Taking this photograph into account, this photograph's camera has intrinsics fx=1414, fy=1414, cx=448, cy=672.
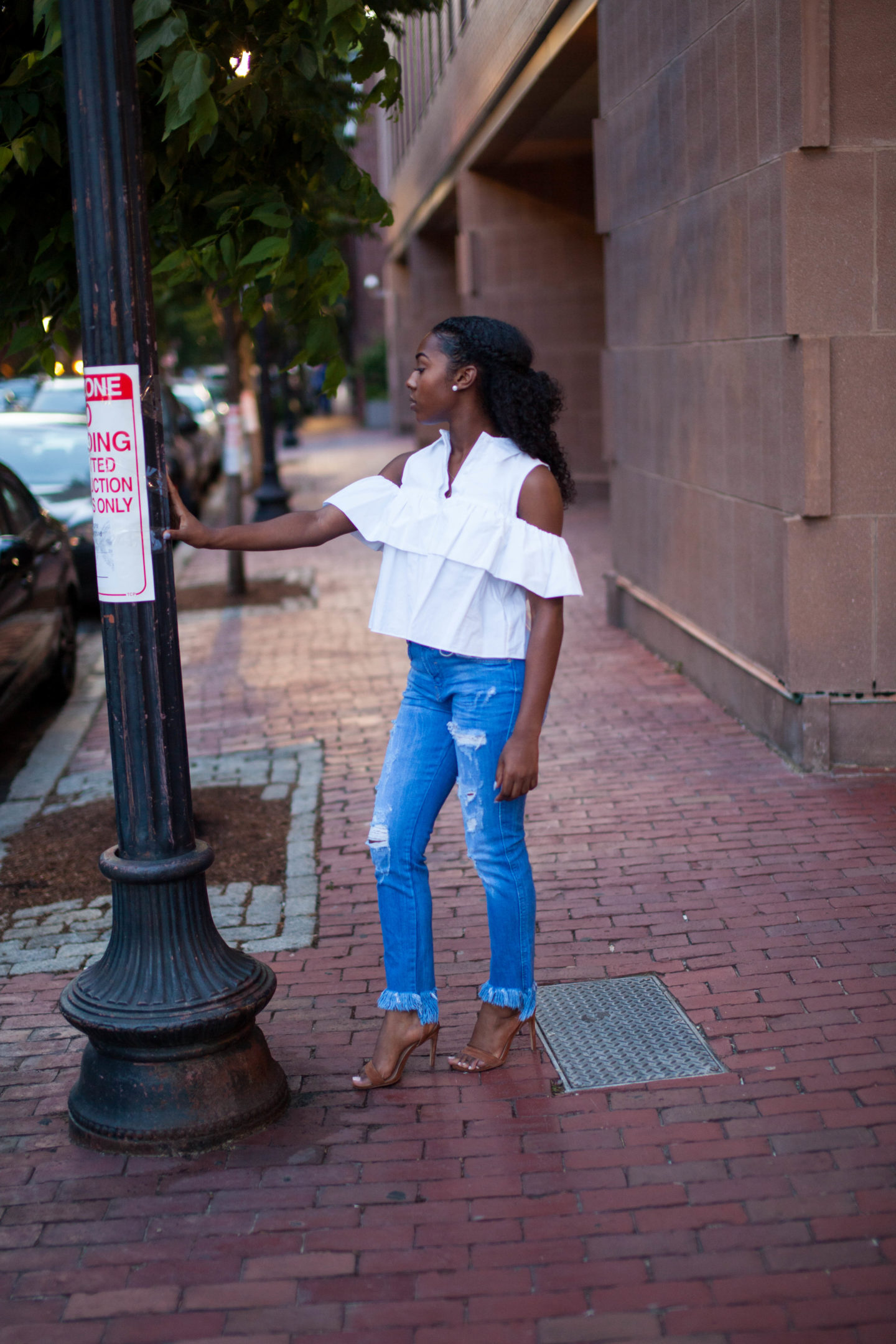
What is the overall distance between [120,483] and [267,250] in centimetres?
86

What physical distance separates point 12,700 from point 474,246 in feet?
43.0

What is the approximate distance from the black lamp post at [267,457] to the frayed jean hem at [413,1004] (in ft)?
42.8

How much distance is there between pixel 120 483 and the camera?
3.48m

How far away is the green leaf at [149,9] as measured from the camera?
3.48m

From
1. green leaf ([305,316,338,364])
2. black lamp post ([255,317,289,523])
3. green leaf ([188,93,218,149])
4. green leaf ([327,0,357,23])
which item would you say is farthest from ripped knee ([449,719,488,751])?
black lamp post ([255,317,289,523])

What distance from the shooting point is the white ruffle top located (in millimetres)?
3598

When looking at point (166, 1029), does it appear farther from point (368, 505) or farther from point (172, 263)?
point (172, 263)

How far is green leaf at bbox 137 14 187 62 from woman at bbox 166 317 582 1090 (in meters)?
0.97

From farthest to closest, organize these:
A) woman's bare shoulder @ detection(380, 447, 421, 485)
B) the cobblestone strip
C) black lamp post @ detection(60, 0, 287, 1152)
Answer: the cobblestone strip < woman's bare shoulder @ detection(380, 447, 421, 485) < black lamp post @ detection(60, 0, 287, 1152)

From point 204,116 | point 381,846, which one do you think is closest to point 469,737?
point 381,846

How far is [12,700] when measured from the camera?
785cm

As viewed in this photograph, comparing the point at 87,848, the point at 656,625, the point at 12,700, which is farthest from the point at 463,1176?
the point at 656,625

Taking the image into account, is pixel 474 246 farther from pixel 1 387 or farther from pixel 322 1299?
pixel 322 1299

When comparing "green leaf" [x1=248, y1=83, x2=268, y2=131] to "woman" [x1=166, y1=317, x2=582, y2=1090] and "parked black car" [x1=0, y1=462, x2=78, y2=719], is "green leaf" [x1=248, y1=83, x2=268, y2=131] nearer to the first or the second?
"woman" [x1=166, y1=317, x2=582, y2=1090]
